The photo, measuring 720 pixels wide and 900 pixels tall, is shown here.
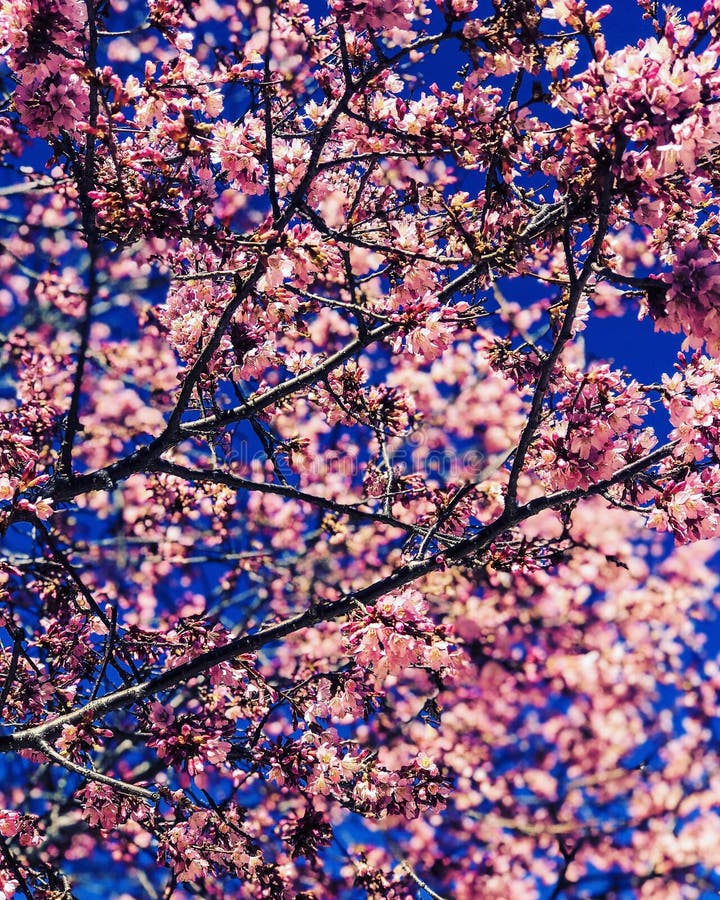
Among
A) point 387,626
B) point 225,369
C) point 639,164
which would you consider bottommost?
point 387,626

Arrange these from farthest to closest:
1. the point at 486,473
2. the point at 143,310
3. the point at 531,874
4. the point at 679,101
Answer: the point at 531,874 < the point at 143,310 < the point at 486,473 < the point at 679,101

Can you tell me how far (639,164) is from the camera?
9.09ft

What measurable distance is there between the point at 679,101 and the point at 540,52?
1.05 meters

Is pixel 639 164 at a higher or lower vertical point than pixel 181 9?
lower

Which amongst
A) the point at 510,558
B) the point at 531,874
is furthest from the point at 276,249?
the point at 531,874

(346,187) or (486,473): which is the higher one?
(346,187)

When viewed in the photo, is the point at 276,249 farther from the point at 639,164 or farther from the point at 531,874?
the point at 531,874

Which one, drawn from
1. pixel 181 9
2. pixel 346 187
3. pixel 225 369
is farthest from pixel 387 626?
pixel 181 9

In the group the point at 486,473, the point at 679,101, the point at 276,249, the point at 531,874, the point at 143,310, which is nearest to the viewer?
the point at 679,101

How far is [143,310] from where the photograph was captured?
7027mm

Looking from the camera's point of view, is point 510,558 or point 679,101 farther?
point 510,558

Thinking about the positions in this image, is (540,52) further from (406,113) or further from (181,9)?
(181,9)

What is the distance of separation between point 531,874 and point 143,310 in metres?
11.3

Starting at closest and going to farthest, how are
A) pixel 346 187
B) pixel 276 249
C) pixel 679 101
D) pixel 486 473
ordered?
pixel 679 101 → pixel 276 249 → pixel 486 473 → pixel 346 187
